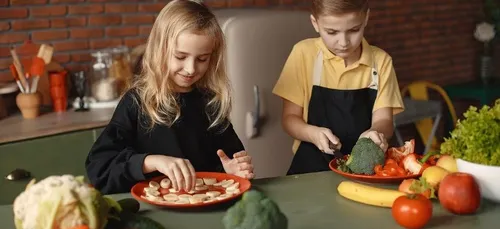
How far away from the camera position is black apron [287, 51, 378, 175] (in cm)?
248

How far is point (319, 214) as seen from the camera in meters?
1.66

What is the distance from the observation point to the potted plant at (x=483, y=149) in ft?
5.56

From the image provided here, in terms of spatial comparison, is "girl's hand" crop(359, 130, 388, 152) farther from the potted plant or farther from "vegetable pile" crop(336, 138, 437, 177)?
the potted plant

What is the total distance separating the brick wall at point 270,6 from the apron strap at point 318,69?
1445 mm

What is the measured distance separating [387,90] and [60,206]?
1.42 m

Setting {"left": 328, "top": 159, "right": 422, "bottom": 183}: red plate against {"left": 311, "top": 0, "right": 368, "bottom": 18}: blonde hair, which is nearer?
{"left": 328, "top": 159, "right": 422, "bottom": 183}: red plate

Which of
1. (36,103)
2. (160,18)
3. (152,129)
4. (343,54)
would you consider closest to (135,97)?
(152,129)

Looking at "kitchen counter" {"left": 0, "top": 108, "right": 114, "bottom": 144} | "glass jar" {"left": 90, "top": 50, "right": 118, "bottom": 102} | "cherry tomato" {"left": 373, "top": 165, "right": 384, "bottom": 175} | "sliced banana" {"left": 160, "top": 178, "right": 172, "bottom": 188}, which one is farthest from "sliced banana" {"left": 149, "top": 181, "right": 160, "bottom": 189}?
"glass jar" {"left": 90, "top": 50, "right": 118, "bottom": 102}

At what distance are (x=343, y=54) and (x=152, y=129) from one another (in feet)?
2.32

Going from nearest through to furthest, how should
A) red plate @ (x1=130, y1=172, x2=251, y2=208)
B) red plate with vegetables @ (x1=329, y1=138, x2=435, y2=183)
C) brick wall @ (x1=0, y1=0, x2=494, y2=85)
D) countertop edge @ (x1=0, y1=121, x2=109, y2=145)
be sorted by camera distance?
red plate @ (x1=130, y1=172, x2=251, y2=208)
red plate with vegetables @ (x1=329, y1=138, x2=435, y2=183)
countertop edge @ (x1=0, y1=121, x2=109, y2=145)
brick wall @ (x1=0, y1=0, x2=494, y2=85)

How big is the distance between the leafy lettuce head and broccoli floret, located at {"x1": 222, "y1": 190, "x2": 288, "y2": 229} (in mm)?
261

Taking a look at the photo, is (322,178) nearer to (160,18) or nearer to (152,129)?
(152,129)

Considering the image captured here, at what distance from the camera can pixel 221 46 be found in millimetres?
2143

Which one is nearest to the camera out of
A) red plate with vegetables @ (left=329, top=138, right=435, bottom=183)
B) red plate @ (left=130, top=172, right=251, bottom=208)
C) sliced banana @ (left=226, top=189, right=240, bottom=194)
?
red plate @ (left=130, top=172, right=251, bottom=208)
